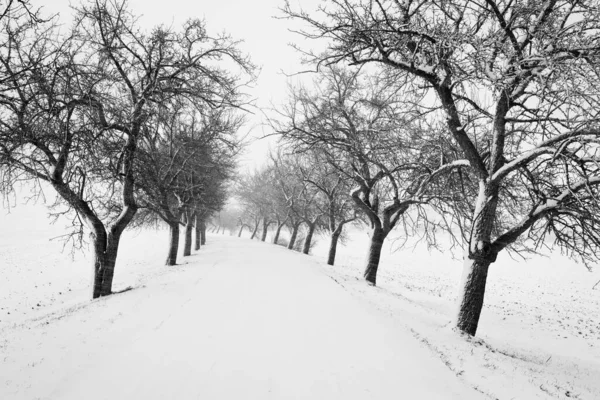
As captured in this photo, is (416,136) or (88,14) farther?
(416,136)

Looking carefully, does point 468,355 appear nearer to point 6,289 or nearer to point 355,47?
point 355,47

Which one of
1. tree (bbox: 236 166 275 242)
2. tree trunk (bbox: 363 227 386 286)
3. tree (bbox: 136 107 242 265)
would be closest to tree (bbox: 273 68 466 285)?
tree trunk (bbox: 363 227 386 286)

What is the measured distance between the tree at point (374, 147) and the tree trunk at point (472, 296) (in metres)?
2.39

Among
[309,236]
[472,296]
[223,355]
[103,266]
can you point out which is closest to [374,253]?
[472,296]

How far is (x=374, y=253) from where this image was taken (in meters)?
11.5

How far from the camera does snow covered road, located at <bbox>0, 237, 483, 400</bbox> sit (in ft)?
10.3

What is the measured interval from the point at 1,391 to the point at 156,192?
982 centimetres

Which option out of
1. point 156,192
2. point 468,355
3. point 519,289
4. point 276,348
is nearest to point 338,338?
point 276,348

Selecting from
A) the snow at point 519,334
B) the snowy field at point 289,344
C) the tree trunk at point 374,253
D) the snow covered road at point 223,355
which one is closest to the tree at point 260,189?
the snow at point 519,334

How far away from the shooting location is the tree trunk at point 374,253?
36.4ft

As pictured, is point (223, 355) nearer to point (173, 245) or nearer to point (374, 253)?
point (374, 253)

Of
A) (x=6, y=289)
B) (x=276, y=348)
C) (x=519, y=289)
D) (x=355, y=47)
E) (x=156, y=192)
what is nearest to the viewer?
(x=276, y=348)

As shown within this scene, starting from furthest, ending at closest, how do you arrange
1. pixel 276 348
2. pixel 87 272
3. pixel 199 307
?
pixel 87 272, pixel 199 307, pixel 276 348

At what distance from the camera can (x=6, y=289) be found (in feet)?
44.3
